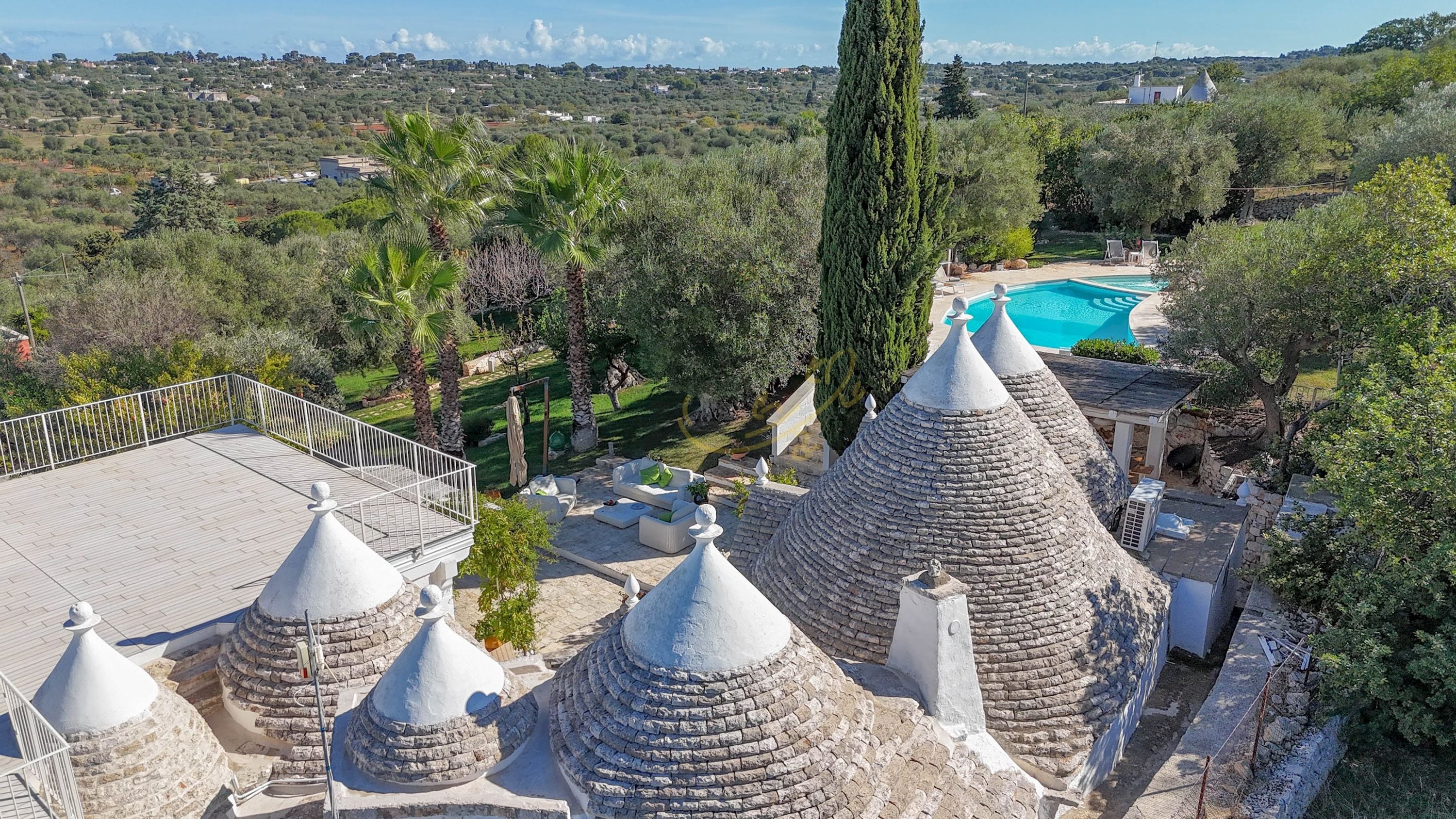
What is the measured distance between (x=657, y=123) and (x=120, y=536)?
93264 millimetres

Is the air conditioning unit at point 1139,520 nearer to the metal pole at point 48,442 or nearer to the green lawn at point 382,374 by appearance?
the metal pole at point 48,442

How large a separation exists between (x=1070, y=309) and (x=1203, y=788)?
34619 mm

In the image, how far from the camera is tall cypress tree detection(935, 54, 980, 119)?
64.1m

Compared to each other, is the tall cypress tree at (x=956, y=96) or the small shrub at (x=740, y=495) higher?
the tall cypress tree at (x=956, y=96)

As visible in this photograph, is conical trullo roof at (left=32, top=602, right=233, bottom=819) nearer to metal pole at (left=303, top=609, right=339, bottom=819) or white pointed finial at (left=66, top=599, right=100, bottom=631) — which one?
white pointed finial at (left=66, top=599, right=100, bottom=631)

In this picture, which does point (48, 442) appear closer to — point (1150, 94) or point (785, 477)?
point (785, 477)

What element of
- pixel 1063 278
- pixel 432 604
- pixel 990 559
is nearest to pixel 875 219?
pixel 990 559

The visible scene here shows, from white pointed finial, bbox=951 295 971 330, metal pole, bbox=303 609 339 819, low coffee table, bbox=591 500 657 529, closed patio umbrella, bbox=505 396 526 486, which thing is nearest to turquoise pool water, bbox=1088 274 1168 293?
low coffee table, bbox=591 500 657 529

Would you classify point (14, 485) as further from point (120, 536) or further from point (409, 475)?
point (409, 475)

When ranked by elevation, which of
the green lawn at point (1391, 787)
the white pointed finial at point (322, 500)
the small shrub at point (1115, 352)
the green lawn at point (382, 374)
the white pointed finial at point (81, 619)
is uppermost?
the white pointed finial at point (322, 500)

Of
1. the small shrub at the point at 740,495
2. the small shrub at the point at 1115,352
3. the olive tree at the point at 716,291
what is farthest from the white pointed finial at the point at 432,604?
the small shrub at the point at 1115,352

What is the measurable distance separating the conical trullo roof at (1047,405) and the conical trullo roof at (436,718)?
9.91m

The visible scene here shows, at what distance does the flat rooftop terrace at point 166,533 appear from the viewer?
12922 mm

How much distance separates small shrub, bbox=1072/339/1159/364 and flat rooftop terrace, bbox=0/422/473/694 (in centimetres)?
2071
